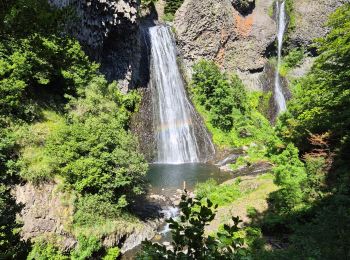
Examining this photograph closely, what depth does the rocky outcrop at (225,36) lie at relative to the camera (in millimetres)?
33344

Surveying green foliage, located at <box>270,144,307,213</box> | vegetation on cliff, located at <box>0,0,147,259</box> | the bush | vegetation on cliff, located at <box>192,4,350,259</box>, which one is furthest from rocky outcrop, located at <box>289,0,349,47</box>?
vegetation on cliff, located at <box>0,0,147,259</box>

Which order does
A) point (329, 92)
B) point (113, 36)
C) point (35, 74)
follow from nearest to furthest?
point (329, 92) < point (35, 74) < point (113, 36)

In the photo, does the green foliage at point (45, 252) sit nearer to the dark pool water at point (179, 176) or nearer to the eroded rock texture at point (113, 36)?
the dark pool water at point (179, 176)

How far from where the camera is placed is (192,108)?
3081 cm

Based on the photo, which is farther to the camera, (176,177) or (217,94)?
(217,94)

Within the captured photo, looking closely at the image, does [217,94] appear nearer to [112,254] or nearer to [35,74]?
[35,74]

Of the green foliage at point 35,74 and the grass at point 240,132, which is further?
the grass at point 240,132

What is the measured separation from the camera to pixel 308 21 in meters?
36.4

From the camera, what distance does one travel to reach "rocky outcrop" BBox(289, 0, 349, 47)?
35938 mm

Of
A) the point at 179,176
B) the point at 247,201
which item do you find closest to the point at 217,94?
the point at 179,176

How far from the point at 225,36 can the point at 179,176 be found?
18.3 metres

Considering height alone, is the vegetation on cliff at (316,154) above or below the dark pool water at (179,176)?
→ above

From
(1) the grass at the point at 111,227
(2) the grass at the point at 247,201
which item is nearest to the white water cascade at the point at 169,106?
(2) the grass at the point at 247,201

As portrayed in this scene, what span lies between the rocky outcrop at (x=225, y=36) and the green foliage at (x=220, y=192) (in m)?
18.2
